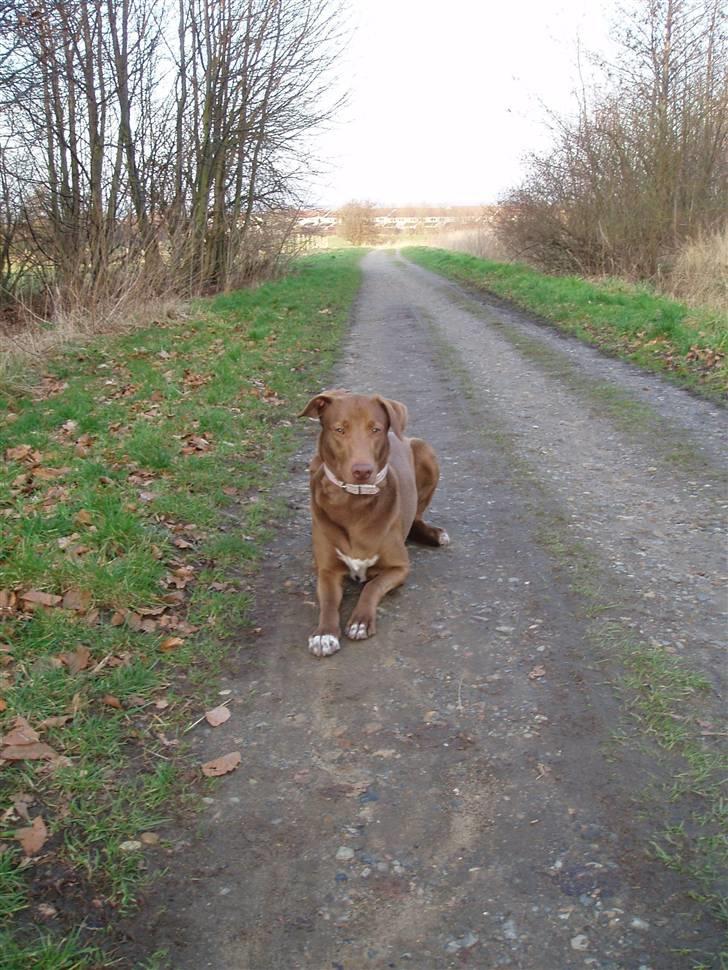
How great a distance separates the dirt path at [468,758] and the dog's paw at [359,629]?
5 centimetres

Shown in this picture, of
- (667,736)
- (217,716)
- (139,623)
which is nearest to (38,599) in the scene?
(139,623)

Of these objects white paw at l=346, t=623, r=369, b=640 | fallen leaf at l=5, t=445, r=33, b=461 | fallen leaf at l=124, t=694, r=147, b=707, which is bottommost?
fallen leaf at l=124, t=694, r=147, b=707

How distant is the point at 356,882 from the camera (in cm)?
246

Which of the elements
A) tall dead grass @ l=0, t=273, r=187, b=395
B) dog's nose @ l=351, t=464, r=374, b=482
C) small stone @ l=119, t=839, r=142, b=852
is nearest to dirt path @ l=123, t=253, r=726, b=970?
small stone @ l=119, t=839, r=142, b=852

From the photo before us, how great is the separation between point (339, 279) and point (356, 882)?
2490 cm

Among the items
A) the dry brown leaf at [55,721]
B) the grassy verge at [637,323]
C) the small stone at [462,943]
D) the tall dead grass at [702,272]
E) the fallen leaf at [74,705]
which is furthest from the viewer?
the tall dead grass at [702,272]

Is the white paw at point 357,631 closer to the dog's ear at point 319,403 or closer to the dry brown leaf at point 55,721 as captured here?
the dog's ear at point 319,403

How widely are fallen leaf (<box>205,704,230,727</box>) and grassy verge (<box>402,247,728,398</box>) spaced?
690cm

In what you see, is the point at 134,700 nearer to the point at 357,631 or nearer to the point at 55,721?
the point at 55,721

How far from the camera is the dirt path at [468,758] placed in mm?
2264

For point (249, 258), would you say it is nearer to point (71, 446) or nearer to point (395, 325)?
point (395, 325)

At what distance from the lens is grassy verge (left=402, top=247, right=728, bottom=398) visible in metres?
9.43

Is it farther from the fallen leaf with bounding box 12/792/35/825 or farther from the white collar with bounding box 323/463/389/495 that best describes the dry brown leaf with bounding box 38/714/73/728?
the white collar with bounding box 323/463/389/495

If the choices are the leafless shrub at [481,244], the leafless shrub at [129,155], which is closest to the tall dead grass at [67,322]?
the leafless shrub at [129,155]
